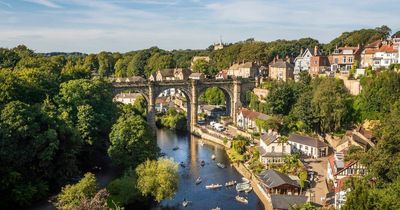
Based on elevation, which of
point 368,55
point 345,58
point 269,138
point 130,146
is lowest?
point 269,138

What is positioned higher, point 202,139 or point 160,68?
point 160,68

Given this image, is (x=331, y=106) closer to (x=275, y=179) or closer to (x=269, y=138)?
(x=269, y=138)

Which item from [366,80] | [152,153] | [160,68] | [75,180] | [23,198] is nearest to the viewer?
[23,198]

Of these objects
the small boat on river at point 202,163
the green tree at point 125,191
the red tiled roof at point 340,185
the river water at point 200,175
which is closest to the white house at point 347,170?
the red tiled roof at point 340,185

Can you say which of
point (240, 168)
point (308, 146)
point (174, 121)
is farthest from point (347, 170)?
point (174, 121)

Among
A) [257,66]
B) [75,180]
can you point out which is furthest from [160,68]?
[75,180]

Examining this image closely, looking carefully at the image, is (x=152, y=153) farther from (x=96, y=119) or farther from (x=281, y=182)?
(x=281, y=182)

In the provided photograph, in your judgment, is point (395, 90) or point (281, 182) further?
point (395, 90)
